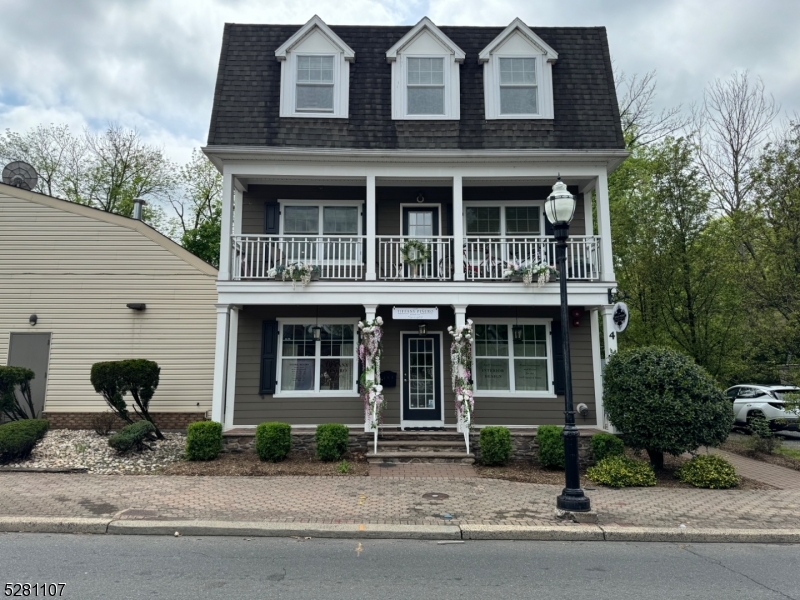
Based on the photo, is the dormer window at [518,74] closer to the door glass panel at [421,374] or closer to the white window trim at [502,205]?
the white window trim at [502,205]

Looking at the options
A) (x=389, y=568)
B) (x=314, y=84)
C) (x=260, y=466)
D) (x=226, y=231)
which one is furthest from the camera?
(x=314, y=84)

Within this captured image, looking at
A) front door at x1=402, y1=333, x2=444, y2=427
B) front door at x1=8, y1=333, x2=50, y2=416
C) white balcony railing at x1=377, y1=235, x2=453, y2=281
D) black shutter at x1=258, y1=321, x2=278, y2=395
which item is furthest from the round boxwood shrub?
front door at x1=8, y1=333, x2=50, y2=416

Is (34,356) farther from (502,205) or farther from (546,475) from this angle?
(546,475)

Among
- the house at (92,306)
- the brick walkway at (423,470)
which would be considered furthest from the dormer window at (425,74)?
the brick walkway at (423,470)

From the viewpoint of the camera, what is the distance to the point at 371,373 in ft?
32.1

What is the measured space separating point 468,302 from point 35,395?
10628 millimetres

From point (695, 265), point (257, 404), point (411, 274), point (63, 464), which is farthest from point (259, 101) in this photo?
point (695, 265)

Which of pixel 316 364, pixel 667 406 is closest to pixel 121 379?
pixel 316 364

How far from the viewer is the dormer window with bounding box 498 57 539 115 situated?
37.2ft

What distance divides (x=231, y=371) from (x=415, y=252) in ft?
15.5

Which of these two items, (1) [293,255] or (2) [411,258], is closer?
(2) [411,258]

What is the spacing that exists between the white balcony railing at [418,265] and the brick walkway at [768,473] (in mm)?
6775

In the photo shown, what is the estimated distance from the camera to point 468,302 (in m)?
10.3

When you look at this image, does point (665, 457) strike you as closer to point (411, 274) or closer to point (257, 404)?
point (411, 274)
